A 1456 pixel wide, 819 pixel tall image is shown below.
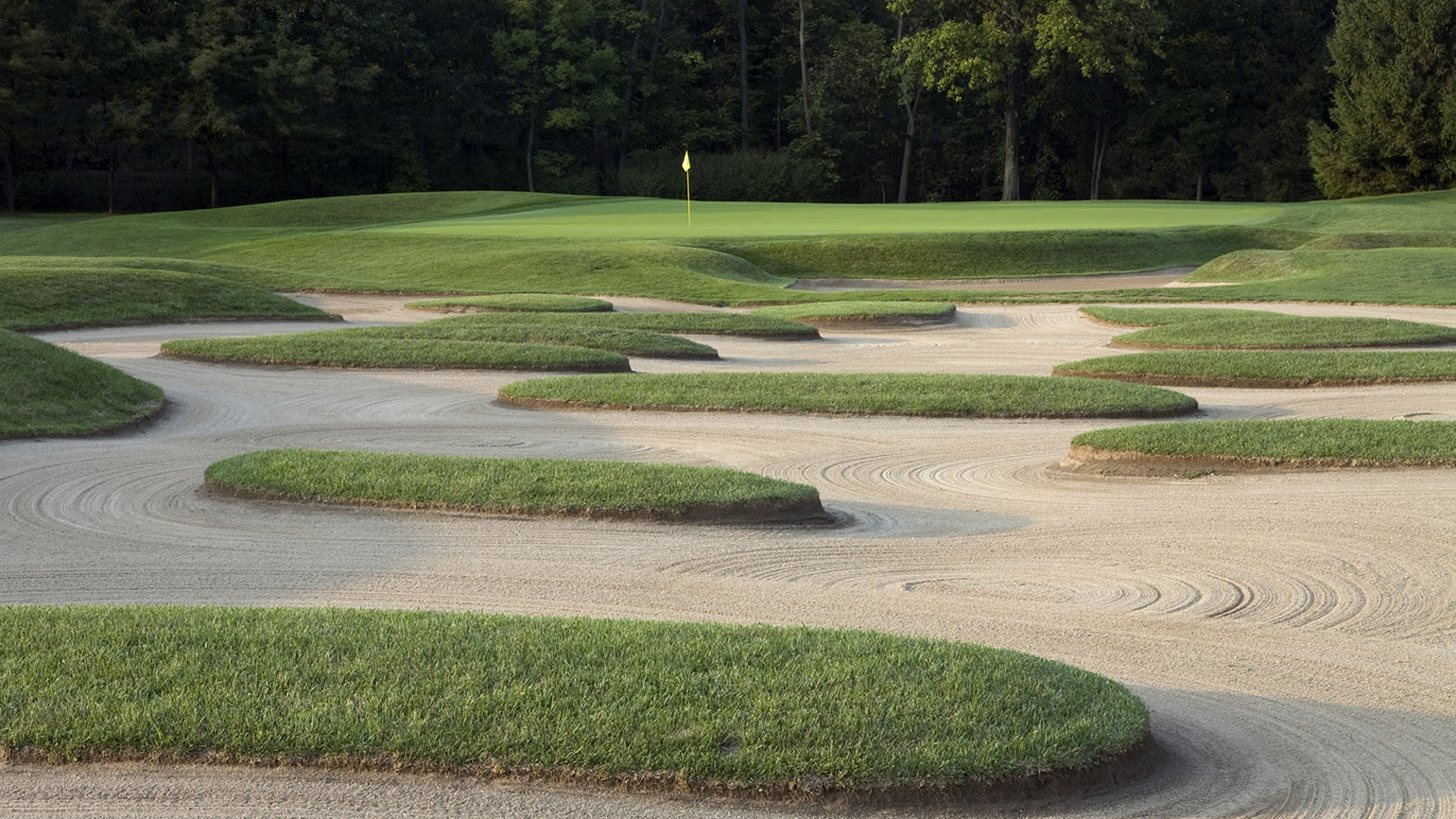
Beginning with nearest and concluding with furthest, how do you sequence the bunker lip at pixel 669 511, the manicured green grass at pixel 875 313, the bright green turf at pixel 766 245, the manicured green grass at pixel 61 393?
the bunker lip at pixel 669 511 < the manicured green grass at pixel 61 393 < the manicured green grass at pixel 875 313 < the bright green turf at pixel 766 245

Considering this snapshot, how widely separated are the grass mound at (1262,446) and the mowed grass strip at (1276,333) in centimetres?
824

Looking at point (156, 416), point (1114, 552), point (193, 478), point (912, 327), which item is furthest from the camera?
point (912, 327)

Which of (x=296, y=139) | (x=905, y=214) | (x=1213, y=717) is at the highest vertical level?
(x=296, y=139)

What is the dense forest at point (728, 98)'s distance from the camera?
2152 inches

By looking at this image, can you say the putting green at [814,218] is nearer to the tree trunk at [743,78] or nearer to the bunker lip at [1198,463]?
the tree trunk at [743,78]

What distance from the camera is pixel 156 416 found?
15023 mm

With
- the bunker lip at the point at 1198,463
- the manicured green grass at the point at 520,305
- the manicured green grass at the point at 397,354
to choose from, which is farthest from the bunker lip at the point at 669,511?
the manicured green grass at the point at 520,305

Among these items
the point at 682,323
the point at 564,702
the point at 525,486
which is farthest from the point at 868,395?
the point at 564,702

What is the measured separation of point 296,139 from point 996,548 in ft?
186

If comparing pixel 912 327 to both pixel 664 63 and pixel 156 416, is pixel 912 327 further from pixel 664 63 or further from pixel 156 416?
pixel 664 63

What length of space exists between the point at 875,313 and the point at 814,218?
18.5 meters

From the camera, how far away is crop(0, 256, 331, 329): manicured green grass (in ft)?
77.8

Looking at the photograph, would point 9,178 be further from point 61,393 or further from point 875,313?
point 61,393

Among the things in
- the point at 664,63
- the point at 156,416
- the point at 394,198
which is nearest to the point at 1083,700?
the point at 156,416
